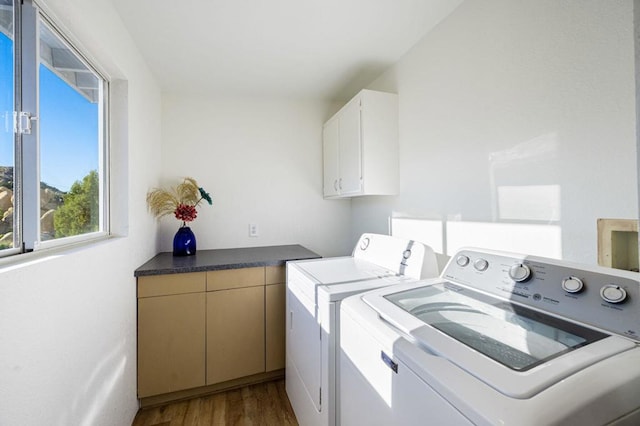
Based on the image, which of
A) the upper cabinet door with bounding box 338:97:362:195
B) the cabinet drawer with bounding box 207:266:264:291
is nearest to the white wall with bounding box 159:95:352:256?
the upper cabinet door with bounding box 338:97:362:195

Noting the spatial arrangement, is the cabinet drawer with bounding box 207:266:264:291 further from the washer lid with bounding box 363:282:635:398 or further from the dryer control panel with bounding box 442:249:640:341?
the dryer control panel with bounding box 442:249:640:341

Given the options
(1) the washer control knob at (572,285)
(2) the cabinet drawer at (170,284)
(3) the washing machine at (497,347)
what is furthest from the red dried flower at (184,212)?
(1) the washer control knob at (572,285)

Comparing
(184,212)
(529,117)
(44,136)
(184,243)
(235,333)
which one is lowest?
(235,333)

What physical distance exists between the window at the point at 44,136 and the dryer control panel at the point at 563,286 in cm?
159

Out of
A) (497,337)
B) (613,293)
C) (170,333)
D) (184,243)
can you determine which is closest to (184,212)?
(184,243)

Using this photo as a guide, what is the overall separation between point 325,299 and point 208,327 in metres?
1.06

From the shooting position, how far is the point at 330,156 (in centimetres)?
250

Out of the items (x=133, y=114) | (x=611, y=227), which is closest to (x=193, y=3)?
(x=133, y=114)

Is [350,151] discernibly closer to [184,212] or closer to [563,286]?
[184,212]

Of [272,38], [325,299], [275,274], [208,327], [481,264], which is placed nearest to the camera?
[481,264]

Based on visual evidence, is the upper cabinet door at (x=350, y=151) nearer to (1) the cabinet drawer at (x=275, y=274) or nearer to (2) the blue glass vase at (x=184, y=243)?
(1) the cabinet drawer at (x=275, y=274)

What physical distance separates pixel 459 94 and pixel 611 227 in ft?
3.09

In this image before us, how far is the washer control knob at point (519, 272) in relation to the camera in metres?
0.93

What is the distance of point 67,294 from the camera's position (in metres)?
0.96
